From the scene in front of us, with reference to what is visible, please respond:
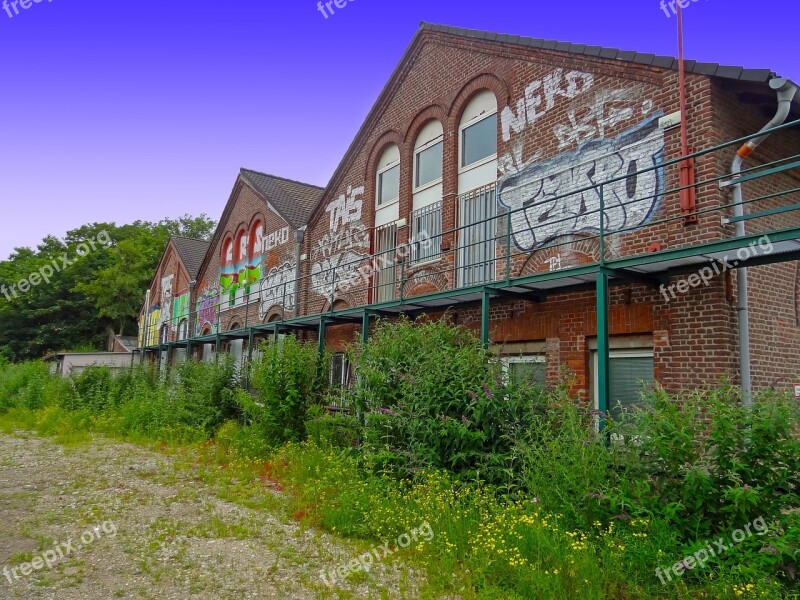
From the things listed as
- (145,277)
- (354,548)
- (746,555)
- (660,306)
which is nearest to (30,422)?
(354,548)

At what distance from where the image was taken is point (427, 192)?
12.7m

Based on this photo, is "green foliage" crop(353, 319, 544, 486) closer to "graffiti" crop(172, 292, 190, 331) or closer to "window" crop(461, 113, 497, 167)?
"window" crop(461, 113, 497, 167)

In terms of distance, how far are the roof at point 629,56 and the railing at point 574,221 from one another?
94 centimetres

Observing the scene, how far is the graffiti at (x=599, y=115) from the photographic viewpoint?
8.48 meters

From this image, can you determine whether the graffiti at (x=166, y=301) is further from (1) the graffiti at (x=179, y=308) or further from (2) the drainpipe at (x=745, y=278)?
(2) the drainpipe at (x=745, y=278)

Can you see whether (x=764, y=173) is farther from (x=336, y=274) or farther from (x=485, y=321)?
(x=336, y=274)

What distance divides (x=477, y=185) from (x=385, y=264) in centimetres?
Result: 326

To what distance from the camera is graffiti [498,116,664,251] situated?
26.5 ft

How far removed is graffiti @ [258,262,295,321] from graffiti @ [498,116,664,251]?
8.51 meters

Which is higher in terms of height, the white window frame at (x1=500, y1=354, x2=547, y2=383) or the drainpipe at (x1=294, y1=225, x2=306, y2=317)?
the drainpipe at (x1=294, y1=225, x2=306, y2=317)

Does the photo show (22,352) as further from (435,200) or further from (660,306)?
(660,306)

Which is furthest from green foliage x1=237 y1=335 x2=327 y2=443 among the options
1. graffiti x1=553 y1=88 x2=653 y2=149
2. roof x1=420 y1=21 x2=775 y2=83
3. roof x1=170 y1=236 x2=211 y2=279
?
roof x1=170 y1=236 x2=211 y2=279

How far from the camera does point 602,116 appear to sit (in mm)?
8852

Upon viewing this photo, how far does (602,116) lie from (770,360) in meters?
4.28
